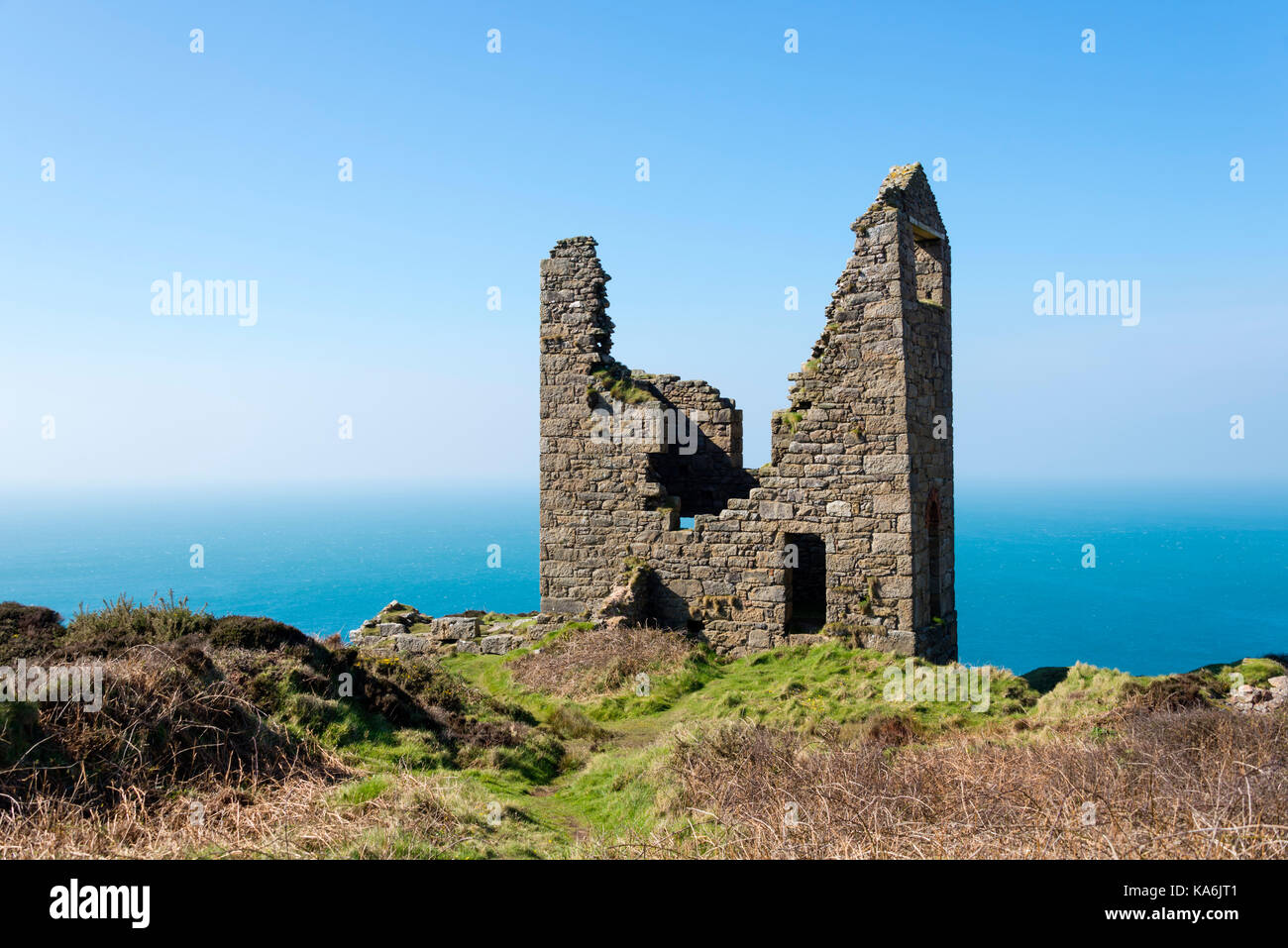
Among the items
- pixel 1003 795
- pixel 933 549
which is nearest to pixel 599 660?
pixel 933 549

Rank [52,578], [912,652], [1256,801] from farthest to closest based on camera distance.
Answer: [52,578] → [912,652] → [1256,801]

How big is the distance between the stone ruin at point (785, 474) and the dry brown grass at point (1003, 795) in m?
5.95

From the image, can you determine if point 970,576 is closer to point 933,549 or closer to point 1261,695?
point 933,549

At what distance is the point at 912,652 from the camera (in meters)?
13.9

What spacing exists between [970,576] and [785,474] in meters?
67.3

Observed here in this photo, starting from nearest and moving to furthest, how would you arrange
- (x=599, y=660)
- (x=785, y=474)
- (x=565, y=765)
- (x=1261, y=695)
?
(x=565, y=765)
(x=1261, y=695)
(x=599, y=660)
(x=785, y=474)
